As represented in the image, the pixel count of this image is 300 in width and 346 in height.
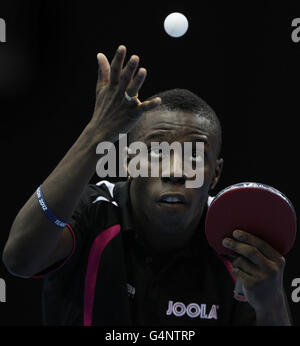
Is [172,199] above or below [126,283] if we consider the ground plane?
above

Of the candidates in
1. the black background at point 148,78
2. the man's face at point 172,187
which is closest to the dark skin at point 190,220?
the man's face at point 172,187

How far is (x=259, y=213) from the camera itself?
1.57 metres

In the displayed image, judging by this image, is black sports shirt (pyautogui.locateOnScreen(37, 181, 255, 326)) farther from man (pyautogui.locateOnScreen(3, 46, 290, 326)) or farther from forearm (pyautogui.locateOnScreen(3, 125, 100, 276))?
forearm (pyautogui.locateOnScreen(3, 125, 100, 276))

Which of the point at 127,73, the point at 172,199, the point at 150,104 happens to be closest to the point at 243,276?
the point at 172,199

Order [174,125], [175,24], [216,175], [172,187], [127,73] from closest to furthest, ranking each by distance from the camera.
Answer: [127,73], [172,187], [174,125], [216,175], [175,24]

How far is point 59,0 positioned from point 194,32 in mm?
702

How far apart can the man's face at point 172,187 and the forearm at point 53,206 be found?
0.39m

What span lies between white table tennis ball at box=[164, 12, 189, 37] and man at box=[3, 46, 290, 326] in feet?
2.34

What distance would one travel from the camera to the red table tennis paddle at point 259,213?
156cm

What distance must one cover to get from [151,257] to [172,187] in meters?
0.30

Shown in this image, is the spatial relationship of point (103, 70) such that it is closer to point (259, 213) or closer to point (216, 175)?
point (259, 213)

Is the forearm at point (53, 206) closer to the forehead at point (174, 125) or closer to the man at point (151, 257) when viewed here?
the man at point (151, 257)

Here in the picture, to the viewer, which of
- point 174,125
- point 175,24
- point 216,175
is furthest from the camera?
point 175,24

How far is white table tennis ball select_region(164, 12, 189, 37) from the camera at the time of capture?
106 inches
